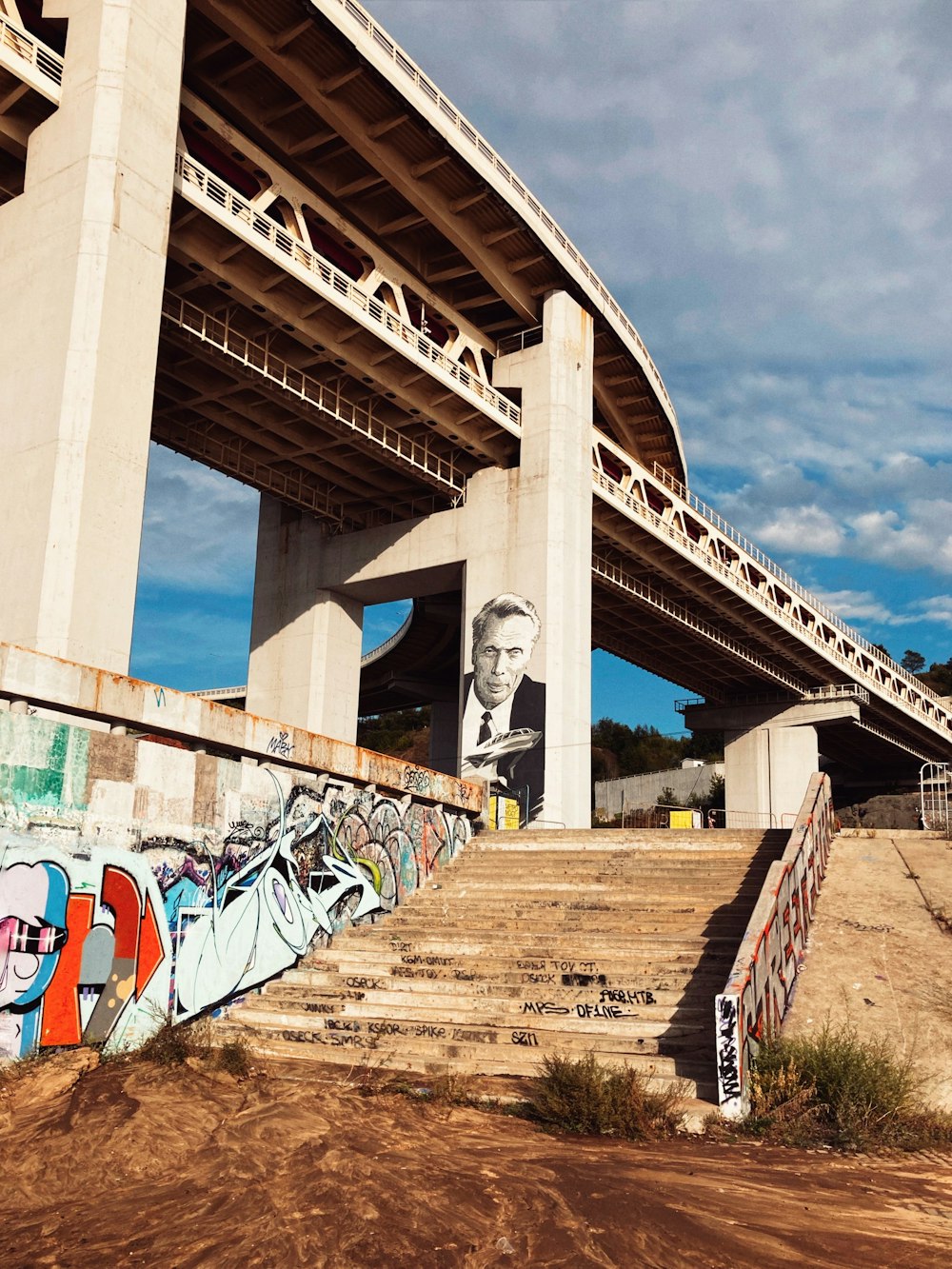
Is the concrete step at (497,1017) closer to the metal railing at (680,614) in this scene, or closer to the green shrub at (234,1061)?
the green shrub at (234,1061)

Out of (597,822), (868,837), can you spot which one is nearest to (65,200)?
(868,837)

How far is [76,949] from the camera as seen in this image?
10.3 meters

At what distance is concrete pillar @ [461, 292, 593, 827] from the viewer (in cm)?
2728

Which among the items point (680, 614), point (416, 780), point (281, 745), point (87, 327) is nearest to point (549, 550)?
point (416, 780)

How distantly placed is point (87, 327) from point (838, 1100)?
51.1 feet

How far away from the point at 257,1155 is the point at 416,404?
70.6 feet

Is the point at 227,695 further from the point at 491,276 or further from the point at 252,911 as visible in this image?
the point at 252,911

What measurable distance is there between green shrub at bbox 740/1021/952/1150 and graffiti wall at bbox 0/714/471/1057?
628 centimetres

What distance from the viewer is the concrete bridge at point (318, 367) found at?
17.3 meters

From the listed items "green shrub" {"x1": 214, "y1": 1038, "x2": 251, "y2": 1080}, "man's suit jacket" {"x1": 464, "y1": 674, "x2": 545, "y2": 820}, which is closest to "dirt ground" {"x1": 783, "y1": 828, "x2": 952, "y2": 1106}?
"green shrub" {"x1": 214, "y1": 1038, "x2": 251, "y2": 1080}

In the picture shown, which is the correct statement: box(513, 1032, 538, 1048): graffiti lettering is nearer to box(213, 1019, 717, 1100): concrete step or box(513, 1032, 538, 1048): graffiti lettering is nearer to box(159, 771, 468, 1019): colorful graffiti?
box(213, 1019, 717, 1100): concrete step

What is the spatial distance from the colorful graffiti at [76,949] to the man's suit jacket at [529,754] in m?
16.3

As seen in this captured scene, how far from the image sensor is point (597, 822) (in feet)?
206

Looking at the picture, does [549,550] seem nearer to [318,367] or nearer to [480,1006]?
[318,367]
